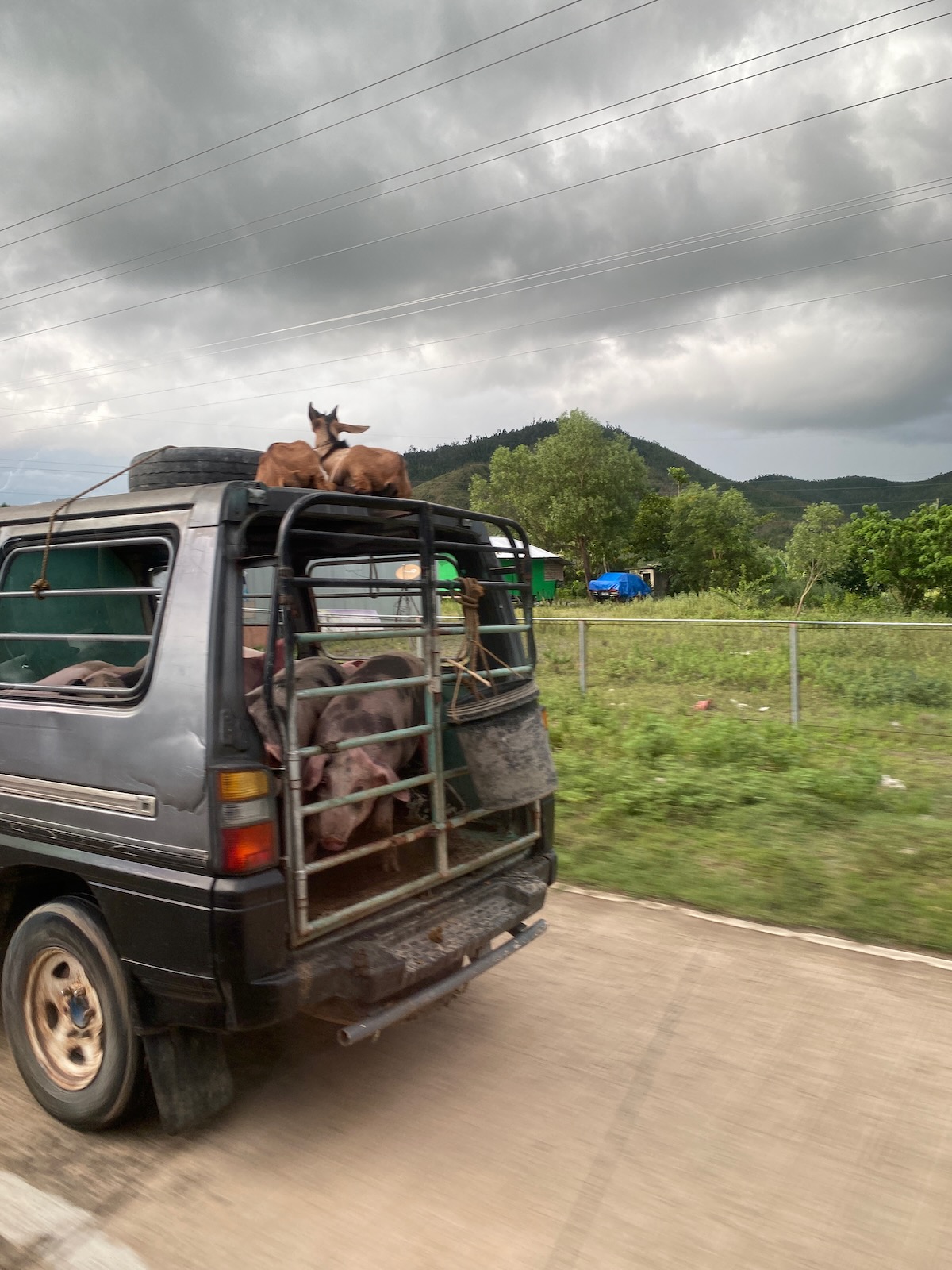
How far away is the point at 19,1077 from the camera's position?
3.50 metres

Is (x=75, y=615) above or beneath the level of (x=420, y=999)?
above

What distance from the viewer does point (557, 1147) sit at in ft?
9.80

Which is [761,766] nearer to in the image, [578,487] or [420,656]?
[420,656]

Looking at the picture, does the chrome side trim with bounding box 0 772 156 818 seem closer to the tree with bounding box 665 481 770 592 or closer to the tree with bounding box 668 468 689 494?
the tree with bounding box 665 481 770 592

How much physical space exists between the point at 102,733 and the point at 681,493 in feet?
260

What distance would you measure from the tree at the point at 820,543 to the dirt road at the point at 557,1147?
50.5m

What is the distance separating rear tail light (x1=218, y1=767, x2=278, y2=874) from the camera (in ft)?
8.97

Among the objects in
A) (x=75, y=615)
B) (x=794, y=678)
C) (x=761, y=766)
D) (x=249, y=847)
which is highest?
(x=75, y=615)

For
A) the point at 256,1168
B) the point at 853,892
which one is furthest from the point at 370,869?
the point at 853,892

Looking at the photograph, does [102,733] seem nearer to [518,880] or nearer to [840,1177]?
[518,880]

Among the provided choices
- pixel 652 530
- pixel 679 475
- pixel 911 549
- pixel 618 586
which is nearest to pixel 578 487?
pixel 618 586

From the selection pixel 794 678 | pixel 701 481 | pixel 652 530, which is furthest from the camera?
pixel 701 481

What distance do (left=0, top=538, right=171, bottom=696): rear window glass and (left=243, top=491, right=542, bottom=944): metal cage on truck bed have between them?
629 millimetres

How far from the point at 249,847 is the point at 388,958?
0.63 m
